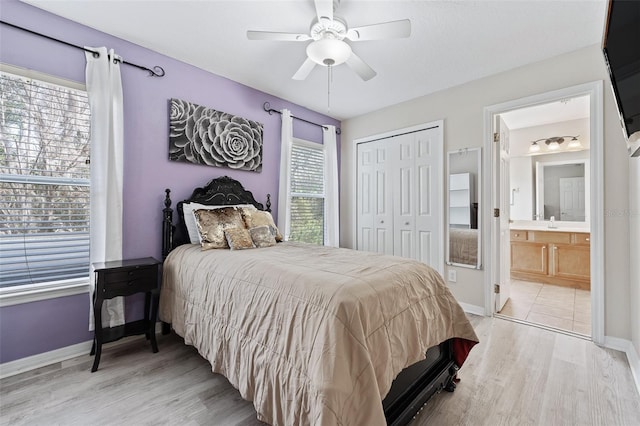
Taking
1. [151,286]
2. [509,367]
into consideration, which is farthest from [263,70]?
[509,367]

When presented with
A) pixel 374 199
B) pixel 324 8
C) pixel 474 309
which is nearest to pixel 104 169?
pixel 324 8

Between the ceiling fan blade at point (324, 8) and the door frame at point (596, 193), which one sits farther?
the door frame at point (596, 193)

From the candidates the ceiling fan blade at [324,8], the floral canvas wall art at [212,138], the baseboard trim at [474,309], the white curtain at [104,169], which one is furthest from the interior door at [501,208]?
the white curtain at [104,169]

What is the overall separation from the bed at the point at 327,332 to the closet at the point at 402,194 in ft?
6.13

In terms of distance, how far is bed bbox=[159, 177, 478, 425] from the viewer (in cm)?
114

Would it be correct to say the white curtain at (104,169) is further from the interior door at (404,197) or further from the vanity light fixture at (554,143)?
the vanity light fixture at (554,143)

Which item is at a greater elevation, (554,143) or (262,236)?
(554,143)

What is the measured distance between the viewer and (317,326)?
1222 mm

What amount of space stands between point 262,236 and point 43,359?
72.8 inches

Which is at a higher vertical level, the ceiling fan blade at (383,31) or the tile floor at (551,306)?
the ceiling fan blade at (383,31)

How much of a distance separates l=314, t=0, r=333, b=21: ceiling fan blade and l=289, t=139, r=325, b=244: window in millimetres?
2097

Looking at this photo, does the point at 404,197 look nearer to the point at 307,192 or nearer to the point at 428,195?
the point at 428,195

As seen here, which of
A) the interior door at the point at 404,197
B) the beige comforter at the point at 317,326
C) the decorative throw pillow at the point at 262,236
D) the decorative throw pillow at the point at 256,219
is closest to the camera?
the beige comforter at the point at 317,326

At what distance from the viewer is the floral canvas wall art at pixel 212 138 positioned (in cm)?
280
